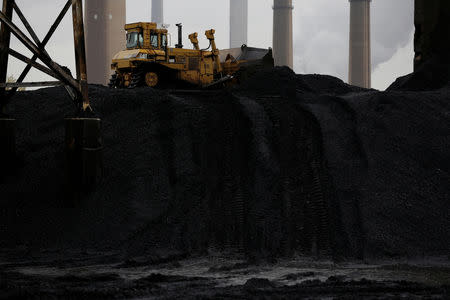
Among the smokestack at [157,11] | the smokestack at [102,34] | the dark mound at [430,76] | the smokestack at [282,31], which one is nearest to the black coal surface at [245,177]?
the dark mound at [430,76]

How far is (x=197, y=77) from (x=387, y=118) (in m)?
8.86

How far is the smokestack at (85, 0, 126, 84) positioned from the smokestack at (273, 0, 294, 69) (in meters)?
10.0

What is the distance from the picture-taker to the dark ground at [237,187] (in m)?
9.29

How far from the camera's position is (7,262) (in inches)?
355

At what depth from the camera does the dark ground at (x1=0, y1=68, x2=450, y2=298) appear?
929 cm

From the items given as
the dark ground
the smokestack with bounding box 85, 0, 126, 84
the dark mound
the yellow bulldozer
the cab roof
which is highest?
the smokestack with bounding box 85, 0, 126, 84

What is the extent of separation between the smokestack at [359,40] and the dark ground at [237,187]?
91.6 ft

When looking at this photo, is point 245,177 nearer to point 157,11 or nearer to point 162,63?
point 162,63

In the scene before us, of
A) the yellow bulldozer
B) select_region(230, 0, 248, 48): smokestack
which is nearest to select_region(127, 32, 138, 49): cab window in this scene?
the yellow bulldozer

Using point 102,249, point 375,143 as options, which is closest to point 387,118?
point 375,143

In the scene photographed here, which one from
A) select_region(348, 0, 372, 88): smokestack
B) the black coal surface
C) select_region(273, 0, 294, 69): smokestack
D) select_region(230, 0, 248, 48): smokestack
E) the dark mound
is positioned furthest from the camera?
select_region(230, 0, 248, 48): smokestack

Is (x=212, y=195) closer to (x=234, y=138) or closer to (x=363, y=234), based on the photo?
(x=234, y=138)

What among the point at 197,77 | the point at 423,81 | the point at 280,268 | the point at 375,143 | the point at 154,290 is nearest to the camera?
the point at 154,290

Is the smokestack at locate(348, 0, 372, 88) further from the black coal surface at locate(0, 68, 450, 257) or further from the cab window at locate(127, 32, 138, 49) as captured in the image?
the black coal surface at locate(0, 68, 450, 257)
